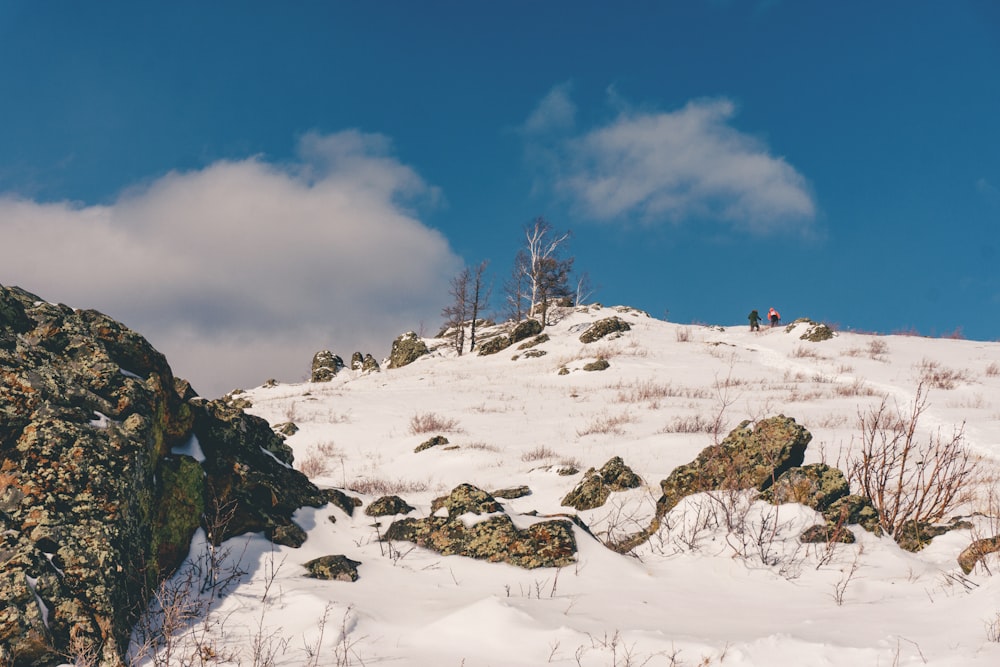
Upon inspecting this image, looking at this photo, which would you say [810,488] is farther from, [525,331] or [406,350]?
[406,350]

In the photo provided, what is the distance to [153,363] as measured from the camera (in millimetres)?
5461

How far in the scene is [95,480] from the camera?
403 cm

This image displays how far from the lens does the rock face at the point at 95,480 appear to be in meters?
3.45

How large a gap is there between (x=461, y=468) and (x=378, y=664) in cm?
789

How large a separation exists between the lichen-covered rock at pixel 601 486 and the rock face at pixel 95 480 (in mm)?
3707

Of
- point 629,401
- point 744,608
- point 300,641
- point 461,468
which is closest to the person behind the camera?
point 300,641

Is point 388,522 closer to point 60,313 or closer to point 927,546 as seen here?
point 60,313

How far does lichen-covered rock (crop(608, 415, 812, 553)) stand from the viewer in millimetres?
6590

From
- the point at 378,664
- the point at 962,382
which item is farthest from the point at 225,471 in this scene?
the point at 962,382

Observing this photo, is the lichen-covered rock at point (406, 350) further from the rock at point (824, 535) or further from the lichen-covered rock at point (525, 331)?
the rock at point (824, 535)

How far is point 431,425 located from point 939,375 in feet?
59.2

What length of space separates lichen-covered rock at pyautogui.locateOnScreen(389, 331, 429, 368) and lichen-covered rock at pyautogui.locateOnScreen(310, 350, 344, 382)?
3.83 metres

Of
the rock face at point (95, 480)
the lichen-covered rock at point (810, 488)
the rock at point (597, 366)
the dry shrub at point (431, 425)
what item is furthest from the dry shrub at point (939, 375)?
the rock face at point (95, 480)

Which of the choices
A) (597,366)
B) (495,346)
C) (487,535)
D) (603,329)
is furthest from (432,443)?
(495,346)
